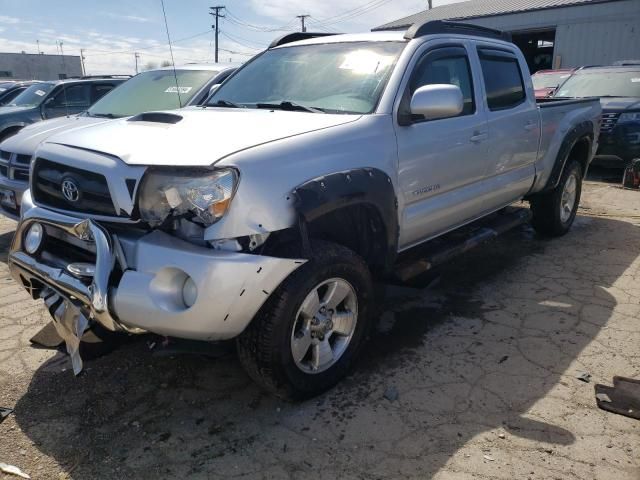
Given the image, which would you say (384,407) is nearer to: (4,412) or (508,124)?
(4,412)

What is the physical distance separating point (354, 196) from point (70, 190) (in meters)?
1.44

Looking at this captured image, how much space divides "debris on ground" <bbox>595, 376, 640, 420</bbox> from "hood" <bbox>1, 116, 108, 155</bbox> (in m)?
4.58

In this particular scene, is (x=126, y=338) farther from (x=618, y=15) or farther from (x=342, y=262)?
(x=618, y=15)

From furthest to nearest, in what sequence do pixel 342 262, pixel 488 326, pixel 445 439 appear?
pixel 488 326 → pixel 342 262 → pixel 445 439

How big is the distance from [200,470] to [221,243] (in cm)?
104

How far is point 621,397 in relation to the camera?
296 centimetres

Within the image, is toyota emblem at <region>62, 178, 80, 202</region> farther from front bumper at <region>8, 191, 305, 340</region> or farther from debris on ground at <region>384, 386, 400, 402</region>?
debris on ground at <region>384, 386, 400, 402</region>

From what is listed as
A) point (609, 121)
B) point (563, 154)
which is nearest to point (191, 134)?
point (563, 154)

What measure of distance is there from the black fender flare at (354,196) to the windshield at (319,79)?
496 mm

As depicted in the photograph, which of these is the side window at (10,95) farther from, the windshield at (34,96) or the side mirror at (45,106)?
the side mirror at (45,106)

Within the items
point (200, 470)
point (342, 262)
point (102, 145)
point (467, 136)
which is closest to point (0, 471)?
point (200, 470)

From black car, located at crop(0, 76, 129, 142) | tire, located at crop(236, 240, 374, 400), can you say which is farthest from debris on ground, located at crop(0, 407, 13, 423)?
black car, located at crop(0, 76, 129, 142)

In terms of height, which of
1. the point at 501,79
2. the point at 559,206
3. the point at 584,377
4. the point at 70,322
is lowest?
the point at 584,377

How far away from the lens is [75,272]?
98.9 inches
